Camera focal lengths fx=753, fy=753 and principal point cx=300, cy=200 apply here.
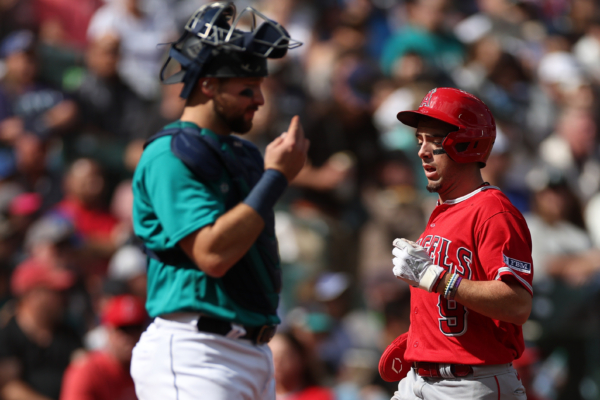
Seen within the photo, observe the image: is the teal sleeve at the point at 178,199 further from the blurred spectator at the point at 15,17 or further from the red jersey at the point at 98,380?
the blurred spectator at the point at 15,17

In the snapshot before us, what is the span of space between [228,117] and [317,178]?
4.24 metres

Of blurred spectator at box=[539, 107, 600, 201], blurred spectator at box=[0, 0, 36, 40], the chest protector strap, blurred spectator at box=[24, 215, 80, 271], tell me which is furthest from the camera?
blurred spectator at box=[0, 0, 36, 40]

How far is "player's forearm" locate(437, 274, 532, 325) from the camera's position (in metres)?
2.54

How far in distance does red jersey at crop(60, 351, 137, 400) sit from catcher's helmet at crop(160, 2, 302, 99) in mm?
2971

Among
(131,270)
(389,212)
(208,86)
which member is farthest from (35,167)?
(208,86)

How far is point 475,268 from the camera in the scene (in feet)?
8.83

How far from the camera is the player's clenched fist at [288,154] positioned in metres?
3.16

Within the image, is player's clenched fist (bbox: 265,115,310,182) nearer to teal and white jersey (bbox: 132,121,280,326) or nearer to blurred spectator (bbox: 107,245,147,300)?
teal and white jersey (bbox: 132,121,280,326)

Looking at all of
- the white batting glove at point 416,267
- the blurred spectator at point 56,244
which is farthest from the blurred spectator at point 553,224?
the white batting glove at point 416,267

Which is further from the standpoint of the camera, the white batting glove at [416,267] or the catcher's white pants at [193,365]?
the catcher's white pants at [193,365]

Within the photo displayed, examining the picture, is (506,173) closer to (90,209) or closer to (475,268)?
(90,209)

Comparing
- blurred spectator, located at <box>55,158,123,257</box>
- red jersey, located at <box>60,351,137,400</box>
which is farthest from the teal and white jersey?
blurred spectator, located at <box>55,158,123,257</box>

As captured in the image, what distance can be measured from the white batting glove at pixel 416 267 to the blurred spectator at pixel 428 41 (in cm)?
636

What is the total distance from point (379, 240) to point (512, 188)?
1.75 meters
